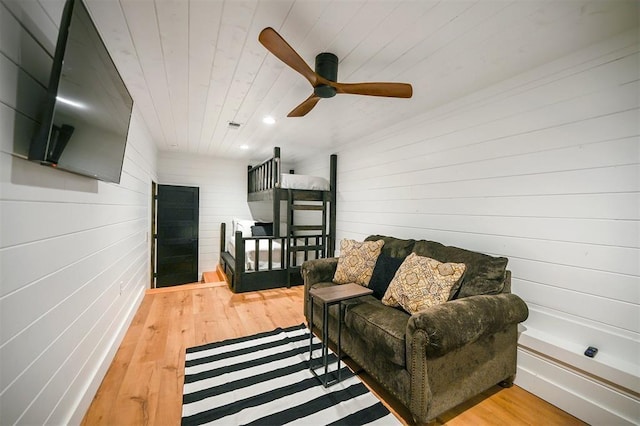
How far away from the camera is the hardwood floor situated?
63.6 inches

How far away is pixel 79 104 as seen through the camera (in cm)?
116

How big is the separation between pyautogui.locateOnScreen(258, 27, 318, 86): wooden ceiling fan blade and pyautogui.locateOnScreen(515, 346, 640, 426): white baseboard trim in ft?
8.30

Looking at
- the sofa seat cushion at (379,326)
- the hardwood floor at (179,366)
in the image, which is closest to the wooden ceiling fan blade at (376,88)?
the sofa seat cushion at (379,326)

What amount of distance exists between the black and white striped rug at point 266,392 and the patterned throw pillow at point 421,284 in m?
0.67

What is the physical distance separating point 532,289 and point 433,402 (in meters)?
1.16

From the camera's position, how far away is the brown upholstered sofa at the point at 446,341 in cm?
146

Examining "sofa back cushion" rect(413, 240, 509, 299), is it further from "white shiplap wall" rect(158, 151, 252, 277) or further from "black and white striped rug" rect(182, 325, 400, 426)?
"white shiplap wall" rect(158, 151, 252, 277)

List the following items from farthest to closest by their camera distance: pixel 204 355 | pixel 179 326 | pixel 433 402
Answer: pixel 179 326, pixel 204 355, pixel 433 402

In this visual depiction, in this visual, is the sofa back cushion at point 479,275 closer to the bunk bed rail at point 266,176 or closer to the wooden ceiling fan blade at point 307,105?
the wooden ceiling fan blade at point 307,105

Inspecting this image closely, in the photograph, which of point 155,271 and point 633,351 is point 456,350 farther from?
point 155,271

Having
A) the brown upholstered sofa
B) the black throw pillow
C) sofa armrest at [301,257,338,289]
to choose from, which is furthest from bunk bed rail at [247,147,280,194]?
the brown upholstered sofa

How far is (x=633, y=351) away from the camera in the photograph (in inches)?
59.3

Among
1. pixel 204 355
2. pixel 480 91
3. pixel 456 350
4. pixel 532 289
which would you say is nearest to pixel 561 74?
pixel 480 91

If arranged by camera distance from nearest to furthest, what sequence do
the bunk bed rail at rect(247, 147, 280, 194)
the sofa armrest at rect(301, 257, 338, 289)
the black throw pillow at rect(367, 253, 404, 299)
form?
the black throw pillow at rect(367, 253, 404, 299), the sofa armrest at rect(301, 257, 338, 289), the bunk bed rail at rect(247, 147, 280, 194)
